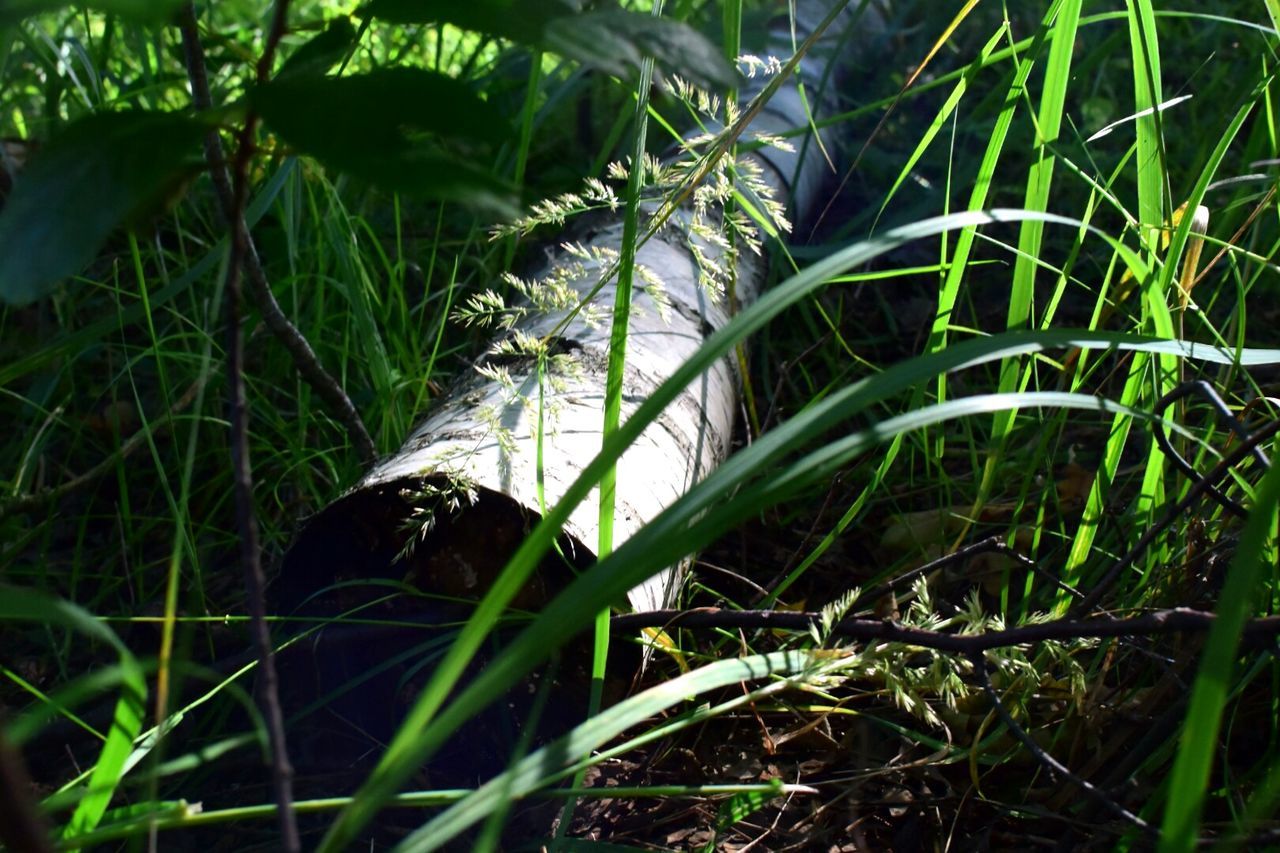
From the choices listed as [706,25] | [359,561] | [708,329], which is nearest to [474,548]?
[359,561]

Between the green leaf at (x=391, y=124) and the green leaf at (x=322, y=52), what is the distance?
0.05 m

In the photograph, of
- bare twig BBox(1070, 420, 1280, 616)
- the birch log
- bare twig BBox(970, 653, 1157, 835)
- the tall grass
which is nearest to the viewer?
the tall grass

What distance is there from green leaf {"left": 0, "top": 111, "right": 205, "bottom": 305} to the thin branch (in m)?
0.79

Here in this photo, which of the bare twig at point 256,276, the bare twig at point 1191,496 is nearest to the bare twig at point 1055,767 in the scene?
the bare twig at point 1191,496

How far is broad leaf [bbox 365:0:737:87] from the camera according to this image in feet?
2.13

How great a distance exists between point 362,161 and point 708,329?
4.10 feet

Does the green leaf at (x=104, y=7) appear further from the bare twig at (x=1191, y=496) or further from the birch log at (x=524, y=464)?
the bare twig at (x=1191, y=496)

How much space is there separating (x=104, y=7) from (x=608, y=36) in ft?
0.96

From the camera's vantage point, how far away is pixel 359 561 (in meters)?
1.48

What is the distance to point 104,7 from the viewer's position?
0.61 m

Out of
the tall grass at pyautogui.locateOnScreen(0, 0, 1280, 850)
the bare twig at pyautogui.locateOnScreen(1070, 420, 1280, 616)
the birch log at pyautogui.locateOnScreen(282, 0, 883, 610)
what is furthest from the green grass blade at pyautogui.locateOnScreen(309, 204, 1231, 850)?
the birch log at pyautogui.locateOnScreen(282, 0, 883, 610)

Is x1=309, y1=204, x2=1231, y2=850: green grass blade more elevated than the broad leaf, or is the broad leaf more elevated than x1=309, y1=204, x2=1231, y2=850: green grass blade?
the broad leaf

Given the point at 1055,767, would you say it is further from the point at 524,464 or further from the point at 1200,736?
the point at 524,464

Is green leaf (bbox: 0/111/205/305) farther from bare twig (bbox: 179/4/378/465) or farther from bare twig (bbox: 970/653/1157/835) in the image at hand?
bare twig (bbox: 970/653/1157/835)
